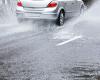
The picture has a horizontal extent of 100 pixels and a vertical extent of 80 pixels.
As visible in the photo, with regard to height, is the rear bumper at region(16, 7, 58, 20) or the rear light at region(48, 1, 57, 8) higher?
the rear light at region(48, 1, 57, 8)

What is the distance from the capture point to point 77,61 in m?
9.49

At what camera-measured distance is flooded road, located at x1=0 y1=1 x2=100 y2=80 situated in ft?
25.9

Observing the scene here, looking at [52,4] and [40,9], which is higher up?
[52,4]

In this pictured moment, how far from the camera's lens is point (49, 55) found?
1036 cm

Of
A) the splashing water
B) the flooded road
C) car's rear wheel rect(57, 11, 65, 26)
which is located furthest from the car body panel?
the splashing water

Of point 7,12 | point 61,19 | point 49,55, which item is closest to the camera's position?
point 49,55

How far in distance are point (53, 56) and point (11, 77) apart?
2781mm

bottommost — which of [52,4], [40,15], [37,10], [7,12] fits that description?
[7,12]

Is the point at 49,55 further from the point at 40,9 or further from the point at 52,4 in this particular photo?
the point at 52,4

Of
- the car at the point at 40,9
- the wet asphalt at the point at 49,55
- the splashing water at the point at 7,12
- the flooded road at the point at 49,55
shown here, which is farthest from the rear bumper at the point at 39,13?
the splashing water at the point at 7,12

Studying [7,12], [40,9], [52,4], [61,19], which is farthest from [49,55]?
[7,12]

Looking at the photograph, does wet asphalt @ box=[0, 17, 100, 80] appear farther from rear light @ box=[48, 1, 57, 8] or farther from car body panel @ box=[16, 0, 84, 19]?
rear light @ box=[48, 1, 57, 8]

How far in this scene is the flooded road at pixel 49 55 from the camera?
25.9 feet

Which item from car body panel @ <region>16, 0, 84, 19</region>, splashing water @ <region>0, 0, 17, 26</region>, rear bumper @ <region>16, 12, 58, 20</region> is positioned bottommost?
splashing water @ <region>0, 0, 17, 26</region>
